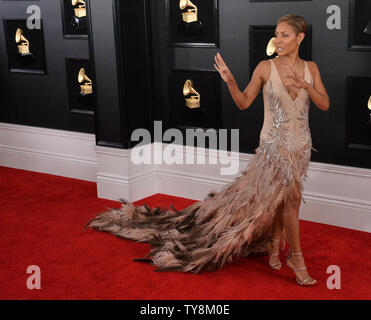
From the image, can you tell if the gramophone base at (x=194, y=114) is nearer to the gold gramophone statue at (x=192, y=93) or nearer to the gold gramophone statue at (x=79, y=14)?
the gold gramophone statue at (x=192, y=93)

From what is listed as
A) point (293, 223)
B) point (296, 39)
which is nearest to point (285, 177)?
point (293, 223)

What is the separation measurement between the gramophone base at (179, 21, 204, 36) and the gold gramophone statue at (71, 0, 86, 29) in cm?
88

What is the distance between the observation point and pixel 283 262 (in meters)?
3.35

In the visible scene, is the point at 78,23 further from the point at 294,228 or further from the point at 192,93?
Result: the point at 294,228

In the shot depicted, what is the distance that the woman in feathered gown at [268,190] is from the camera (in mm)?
2969

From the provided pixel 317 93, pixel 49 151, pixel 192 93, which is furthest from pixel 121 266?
pixel 49 151

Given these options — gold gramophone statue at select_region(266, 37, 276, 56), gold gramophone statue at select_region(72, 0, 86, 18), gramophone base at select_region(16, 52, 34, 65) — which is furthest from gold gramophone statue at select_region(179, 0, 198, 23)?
gramophone base at select_region(16, 52, 34, 65)

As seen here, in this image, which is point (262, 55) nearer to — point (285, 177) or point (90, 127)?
point (285, 177)

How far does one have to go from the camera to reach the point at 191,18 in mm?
4207

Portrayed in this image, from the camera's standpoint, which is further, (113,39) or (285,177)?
(113,39)

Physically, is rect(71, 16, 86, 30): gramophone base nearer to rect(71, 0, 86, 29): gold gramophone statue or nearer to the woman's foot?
rect(71, 0, 86, 29): gold gramophone statue

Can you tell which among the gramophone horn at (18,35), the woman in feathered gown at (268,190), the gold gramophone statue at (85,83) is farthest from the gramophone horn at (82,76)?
the woman in feathered gown at (268,190)

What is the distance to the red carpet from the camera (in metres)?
3.02

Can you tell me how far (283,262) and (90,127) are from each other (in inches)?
87.9
